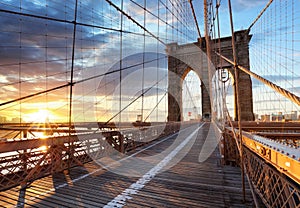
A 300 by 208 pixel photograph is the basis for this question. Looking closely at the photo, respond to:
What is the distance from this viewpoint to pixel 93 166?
3.76 metres

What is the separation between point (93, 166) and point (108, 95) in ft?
16.8

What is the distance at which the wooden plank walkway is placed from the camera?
2254 mm

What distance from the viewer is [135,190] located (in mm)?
2623

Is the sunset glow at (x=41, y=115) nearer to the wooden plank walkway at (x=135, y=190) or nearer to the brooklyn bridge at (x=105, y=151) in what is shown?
the brooklyn bridge at (x=105, y=151)

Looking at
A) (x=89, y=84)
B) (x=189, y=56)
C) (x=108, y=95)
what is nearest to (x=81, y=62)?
(x=89, y=84)

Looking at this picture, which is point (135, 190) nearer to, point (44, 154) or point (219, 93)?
point (44, 154)

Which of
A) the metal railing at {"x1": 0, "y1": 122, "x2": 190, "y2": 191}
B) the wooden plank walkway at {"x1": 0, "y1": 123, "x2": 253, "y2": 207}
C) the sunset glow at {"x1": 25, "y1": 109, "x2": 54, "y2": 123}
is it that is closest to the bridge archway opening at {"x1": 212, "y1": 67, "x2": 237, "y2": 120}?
the wooden plank walkway at {"x1": 0, "y1": 123, "x2": 253, "y2": 207}

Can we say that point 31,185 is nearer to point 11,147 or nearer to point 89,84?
point 11,147

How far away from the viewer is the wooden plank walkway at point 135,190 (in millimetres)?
2254

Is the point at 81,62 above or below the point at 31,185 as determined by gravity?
above

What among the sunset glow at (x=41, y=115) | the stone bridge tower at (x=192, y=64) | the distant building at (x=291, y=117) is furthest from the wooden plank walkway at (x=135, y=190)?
the stone bridge tower at (x=192, y=64)

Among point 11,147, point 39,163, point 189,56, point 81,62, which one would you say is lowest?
point 39,163

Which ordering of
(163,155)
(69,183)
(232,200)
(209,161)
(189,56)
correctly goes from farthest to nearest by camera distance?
(189,56) → (163,155) → (209,161) → (69,183) → (232,200)

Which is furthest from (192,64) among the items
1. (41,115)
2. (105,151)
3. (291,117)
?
(105,151)
